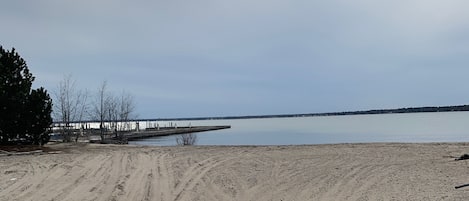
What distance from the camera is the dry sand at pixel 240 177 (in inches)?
388

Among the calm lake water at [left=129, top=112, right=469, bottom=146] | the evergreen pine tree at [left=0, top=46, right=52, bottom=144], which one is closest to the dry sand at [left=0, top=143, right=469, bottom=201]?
the evergreen pine tree at [left=0, top=46, right=52, bottom=144]

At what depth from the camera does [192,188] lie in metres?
10.6

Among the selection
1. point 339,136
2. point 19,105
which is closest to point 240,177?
point 19,105

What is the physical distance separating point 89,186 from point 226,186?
10.1 ft

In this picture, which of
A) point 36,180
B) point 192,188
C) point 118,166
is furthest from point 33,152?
point 192,188

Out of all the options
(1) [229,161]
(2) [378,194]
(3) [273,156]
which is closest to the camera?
(2) [378,194]

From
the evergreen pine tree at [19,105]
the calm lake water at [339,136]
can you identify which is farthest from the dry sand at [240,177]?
the calm lake water at [339,136]

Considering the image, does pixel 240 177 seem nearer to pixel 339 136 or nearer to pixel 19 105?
pixel 19 105

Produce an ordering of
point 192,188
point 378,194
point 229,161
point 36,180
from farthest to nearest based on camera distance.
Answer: point 229,161
point 36,180
point 192,188
point 378,194

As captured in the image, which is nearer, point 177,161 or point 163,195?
point 163,195

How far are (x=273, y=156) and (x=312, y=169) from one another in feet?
11.7

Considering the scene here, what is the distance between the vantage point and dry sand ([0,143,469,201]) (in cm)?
987

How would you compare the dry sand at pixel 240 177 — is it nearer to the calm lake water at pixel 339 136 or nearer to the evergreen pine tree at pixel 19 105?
the evergreen pine tree at pixel 19 105

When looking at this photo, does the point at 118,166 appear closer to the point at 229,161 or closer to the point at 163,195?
the point at 229,161
